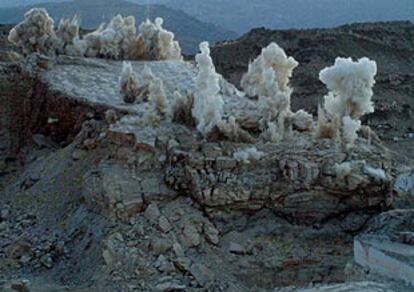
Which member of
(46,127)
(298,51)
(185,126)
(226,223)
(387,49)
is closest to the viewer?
(226,223)

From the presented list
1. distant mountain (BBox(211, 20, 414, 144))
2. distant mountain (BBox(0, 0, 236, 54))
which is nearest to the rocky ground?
distant mountain (BBox(211, 20, 414, 144))

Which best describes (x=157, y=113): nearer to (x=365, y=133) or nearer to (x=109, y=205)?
(x=109, y=205)

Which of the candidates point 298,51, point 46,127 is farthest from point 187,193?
point 298,51

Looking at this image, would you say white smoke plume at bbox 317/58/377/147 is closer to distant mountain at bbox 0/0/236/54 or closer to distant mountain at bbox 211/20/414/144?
distant mountain at bbox 211/20/414/144

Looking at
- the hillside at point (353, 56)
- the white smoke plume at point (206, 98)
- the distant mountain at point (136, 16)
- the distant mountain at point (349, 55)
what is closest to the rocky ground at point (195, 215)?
the white smoke plume at point (206, 98)

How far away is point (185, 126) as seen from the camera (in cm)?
936

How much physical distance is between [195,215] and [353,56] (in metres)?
20.2

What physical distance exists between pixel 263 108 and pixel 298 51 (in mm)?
18431

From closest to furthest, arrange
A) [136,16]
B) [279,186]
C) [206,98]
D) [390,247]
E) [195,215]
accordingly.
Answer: [390,247], [195,215], [279,186], [206,98], [136,16]

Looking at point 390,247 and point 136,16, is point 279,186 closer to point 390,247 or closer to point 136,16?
point 390,247

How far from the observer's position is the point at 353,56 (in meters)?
27.6

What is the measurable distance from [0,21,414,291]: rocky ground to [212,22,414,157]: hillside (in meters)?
10.0

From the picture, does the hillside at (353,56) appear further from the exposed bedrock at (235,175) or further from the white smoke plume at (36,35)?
the exposed bedrock at (235,175)

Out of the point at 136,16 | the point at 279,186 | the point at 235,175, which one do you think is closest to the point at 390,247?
the point at 279,186
